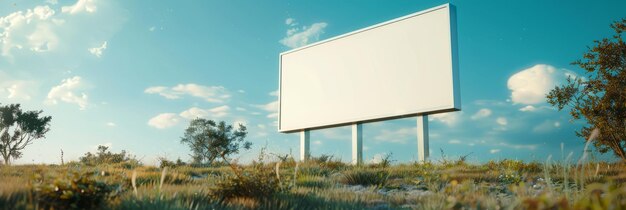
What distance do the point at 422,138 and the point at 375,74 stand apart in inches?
111

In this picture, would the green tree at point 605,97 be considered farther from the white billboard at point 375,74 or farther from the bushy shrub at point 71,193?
the bushy shrub at point 71,193

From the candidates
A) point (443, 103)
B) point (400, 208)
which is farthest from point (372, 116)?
point (400, 208)

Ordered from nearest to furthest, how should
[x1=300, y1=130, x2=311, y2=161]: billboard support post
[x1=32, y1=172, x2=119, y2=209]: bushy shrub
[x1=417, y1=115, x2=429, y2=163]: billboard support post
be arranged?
1. [x1=32, y1=172, x2=119, y2=209]: bushy shrub
2. [x1=417, y1=115, x2=429, y2=163]: billboard support post
3. [x1=300, y1=130, x2=311, y2=161]: billboard support post

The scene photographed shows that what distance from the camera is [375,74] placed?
1528cm

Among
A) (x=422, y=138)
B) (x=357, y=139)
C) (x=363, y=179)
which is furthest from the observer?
(x=357, y=139)

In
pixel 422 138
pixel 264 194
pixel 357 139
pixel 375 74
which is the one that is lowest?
pixel 264 194

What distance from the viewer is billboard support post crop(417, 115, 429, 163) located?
1342 centimetres

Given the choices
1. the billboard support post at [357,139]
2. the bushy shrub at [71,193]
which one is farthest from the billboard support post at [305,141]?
the bushy shrub at [71,193]

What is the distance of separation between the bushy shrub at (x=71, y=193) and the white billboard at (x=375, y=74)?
36.4 ft

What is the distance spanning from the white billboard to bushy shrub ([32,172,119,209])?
11103 mm

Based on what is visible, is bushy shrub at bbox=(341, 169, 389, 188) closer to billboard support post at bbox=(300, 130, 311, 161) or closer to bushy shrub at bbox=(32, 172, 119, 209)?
bushy shrub at bbox=(32, 172, 119, 209)

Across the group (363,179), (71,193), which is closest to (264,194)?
(71,193)

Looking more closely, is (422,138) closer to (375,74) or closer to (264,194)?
(375,74)

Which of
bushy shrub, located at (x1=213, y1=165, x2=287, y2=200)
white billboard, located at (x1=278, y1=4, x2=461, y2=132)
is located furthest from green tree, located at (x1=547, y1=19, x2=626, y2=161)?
bushy shrub, located at (x1=213, y1=165, x2=287, y2=200)
